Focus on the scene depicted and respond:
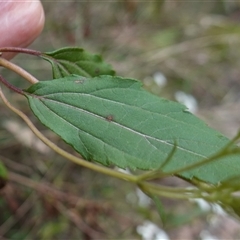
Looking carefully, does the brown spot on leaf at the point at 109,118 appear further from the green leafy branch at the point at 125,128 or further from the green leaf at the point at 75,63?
the green leaf at the point at 75,63

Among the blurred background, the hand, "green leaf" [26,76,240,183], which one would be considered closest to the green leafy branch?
"green leaf" [26,76,240,183]

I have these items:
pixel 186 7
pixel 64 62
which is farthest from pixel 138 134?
pixel 186 7

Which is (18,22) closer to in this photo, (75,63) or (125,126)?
(75,63)

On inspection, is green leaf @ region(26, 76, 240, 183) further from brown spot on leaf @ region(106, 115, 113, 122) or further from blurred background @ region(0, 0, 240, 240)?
blurred background @ region(0, 0, 240, 240)

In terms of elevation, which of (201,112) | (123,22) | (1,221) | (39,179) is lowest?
(1,221)

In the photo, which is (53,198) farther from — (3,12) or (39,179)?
(3,12)
